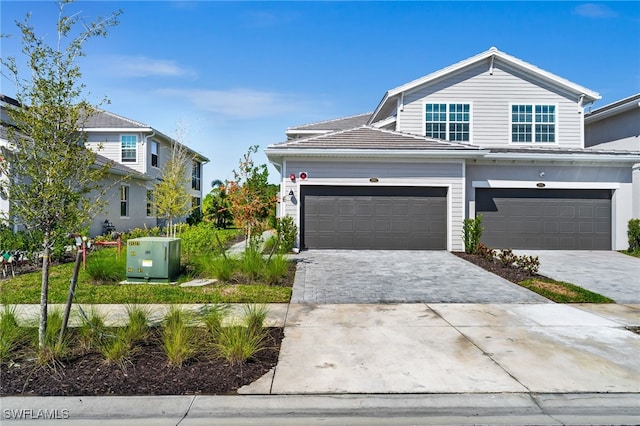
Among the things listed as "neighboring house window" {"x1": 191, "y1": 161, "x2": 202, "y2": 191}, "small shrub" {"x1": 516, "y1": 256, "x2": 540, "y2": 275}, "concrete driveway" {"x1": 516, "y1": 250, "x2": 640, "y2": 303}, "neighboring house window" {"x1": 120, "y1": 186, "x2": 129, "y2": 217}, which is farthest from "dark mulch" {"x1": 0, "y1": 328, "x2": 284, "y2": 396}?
"neighboring house window" {"x1": 191, "y1": 161, "x2": 202, "y2": 191}

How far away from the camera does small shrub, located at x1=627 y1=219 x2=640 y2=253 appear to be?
14.7m

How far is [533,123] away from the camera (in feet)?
56.1

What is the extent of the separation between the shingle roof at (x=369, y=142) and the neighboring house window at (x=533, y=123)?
171 inches

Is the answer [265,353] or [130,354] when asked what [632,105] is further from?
[130,354]

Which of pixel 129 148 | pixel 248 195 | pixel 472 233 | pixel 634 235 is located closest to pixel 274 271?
pixel 248 195

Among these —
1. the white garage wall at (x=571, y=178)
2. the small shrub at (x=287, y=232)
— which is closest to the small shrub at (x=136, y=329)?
the small shrub at (x=287, y=232)

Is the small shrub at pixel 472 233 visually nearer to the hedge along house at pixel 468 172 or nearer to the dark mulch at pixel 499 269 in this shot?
the hedge along house at pixel 468 172

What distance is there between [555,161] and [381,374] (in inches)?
548

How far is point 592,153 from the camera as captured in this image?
14.9 m

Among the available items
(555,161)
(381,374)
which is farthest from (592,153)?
(381,374)

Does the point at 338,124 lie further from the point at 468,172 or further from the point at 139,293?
the point at 139,293

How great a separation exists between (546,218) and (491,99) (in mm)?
5509

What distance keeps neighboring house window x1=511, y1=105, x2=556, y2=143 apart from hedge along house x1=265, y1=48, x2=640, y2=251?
4 cm

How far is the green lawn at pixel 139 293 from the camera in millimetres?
7555
